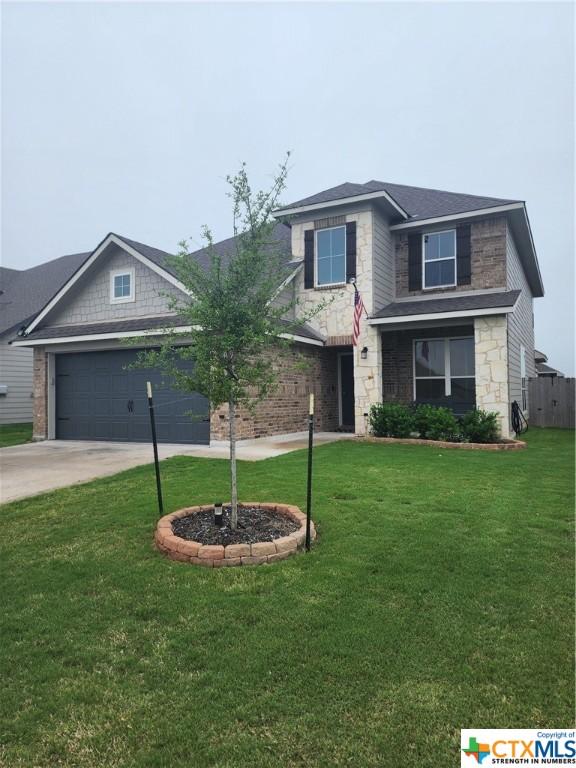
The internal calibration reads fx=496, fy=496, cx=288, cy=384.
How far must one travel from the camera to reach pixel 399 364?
1483 centimetres

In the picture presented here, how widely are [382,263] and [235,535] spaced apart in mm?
11224

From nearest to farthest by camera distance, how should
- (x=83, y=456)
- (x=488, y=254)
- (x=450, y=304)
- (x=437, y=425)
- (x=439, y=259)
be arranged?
(x=83, y=456) → (x=437, y=425) → (x=450, y=304) → (x=488, y=254) → (x=439, y=259)

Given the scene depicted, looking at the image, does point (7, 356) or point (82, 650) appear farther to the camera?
point (7, 356)

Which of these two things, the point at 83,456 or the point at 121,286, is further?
the point at 121,286

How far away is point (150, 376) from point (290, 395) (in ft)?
12.5

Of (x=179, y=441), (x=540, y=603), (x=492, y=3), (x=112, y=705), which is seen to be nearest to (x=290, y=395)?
(x=179, y=441)

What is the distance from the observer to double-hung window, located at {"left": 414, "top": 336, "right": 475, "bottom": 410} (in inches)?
540

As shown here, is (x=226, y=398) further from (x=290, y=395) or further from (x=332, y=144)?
(x=332, y=144)

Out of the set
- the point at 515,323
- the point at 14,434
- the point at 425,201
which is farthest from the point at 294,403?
the point at 14,434

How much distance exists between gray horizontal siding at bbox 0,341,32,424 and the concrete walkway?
6.68 metres

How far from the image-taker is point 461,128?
40875mm

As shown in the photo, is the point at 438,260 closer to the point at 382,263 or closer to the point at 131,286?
the point at 382,263

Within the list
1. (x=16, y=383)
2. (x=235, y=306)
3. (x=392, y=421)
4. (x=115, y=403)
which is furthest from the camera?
(x=16, y=383)

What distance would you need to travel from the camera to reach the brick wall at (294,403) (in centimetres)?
1190
